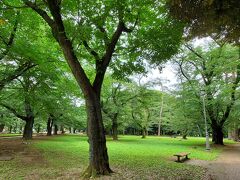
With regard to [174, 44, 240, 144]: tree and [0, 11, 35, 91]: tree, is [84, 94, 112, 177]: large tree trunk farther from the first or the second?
[174, 44, 240, 144]: tree

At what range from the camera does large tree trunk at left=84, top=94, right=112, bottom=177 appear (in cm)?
880

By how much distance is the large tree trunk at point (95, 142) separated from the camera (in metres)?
8.80

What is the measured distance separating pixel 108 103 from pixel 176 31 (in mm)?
23426

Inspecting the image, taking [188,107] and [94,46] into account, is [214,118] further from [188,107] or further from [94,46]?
[94,46]

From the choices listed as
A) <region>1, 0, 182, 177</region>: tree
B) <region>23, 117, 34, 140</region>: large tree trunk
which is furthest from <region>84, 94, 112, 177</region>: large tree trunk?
<region>23, 117, 34, 140</region>: large tree trunk

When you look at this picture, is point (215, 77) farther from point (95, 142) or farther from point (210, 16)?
point (210, 16)

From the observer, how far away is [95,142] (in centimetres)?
890

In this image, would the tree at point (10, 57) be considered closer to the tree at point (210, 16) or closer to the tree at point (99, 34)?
the tree at point (99, 34)

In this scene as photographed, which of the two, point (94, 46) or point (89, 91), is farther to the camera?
point (94, 46)

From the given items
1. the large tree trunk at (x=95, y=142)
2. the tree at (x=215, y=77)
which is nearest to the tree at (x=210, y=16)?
the large tree trunk at (x=95, y=142)

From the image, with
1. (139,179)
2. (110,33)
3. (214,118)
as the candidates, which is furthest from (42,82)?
(214,118)

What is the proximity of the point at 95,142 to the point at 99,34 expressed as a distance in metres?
3.96

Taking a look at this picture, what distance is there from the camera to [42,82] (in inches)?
706

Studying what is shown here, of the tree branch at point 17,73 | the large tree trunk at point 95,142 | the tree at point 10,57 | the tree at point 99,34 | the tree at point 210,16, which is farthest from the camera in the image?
the tree branch at point 17,73
